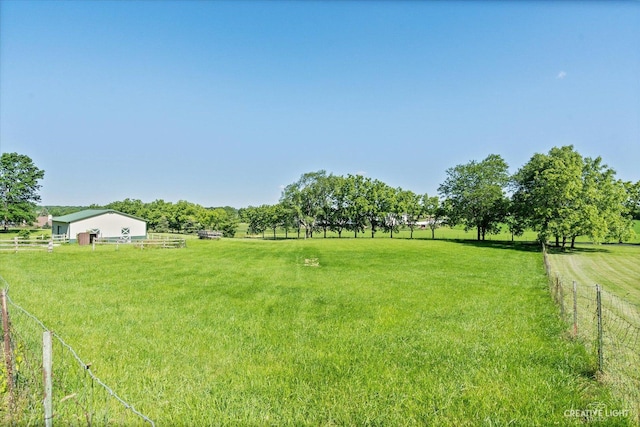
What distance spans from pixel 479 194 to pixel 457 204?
491 cm

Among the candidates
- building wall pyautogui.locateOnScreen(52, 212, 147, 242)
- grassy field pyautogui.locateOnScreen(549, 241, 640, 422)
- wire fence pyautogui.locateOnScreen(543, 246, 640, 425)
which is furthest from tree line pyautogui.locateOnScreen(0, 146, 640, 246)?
wire fence pyautogui.locateOnScreen(543, 246, 640, 425)

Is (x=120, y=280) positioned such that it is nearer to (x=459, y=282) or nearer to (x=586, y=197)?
(x=459, y=282)

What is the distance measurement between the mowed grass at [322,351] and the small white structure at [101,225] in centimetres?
3320

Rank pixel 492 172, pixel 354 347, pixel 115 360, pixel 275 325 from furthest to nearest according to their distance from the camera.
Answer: pixel 492 172
pixel 275 325
pixel 354 347
pixel 115 360

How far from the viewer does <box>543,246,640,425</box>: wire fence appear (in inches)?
221

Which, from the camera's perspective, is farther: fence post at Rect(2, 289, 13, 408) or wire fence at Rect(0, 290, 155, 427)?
wire fence at Rect(0, 290, 155, 427)

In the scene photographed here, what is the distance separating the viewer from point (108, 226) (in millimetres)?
45875

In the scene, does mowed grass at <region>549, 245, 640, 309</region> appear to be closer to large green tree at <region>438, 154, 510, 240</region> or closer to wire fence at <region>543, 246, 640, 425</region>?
wire fence at <region>543, 246, 640, 425</region>

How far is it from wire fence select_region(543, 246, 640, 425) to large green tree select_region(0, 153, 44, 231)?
80860 mm

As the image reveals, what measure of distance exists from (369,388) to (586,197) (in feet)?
145

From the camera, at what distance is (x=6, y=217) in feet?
194

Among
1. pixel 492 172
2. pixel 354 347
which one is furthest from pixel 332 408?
pixel 492 172

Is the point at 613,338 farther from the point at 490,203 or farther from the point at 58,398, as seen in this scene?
the point at 490,203

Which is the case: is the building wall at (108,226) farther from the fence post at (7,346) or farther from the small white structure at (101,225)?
the fence post at (7,346)
